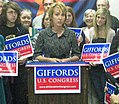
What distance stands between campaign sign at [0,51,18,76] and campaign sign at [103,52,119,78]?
3.03 feet

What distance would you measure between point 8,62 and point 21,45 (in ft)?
1.17

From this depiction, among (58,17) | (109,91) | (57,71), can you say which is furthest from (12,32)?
(109,91)

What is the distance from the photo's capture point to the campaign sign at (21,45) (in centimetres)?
361

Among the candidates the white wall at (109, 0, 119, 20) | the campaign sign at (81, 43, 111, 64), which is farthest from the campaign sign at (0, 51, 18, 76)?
the white wall at (109, 0, 119, 20)

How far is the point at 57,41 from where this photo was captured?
327 centimetres

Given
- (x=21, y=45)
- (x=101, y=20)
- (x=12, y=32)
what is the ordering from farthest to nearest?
(x=101, y=20)
(x=12, y=32)
(x=21, y=45)

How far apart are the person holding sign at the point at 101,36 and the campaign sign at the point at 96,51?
0.19m

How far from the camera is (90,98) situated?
166 inches

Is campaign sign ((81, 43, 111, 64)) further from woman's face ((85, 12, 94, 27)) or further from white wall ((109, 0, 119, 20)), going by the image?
white wall ((109, 0, 119, 20))

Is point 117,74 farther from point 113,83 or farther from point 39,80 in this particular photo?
point 39,80

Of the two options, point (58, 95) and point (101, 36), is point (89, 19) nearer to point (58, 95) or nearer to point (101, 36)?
point (101, 36)

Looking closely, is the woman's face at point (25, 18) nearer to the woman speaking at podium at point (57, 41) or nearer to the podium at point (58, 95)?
the woman speaking at podium at point (57, 41)

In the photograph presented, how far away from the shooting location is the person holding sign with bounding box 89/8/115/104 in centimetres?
395

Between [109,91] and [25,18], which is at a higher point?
[25,18]
